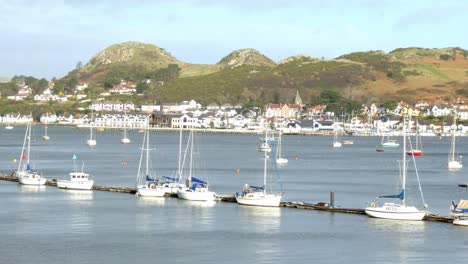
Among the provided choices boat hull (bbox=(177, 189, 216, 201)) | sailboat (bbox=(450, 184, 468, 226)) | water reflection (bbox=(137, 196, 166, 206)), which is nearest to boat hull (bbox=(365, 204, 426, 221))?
sailboat (bbox=(450, 184, 468, 226))

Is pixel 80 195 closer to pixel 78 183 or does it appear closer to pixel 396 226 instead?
pixel 78 183

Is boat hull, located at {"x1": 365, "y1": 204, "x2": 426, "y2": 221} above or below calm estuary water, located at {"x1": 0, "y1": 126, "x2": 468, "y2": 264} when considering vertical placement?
above

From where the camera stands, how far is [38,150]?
4451 inches

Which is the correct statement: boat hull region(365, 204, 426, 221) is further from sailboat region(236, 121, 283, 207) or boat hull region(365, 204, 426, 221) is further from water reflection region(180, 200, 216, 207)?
water reflection region(180, 200, 216, 207)

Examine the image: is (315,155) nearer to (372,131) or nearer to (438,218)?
(438,218)

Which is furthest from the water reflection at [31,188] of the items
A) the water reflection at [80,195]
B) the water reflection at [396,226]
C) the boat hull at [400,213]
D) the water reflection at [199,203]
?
the boat hull at [400,213]

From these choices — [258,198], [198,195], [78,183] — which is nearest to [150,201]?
[198,195]

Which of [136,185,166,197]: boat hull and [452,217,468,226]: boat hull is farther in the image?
[136,185,166,197]: boat hull

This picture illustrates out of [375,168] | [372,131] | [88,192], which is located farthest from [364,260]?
[372,131]

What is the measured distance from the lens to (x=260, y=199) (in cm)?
5047

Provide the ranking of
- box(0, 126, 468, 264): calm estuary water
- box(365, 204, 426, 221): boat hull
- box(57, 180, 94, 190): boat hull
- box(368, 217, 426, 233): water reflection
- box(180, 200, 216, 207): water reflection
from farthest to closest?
1. box(57, 180, 94, 190): boat hull
2. box(180, 200, 216, 207): water reflection
3. box(365, 204, 426, 221): boat hull
4. box(368, 217, 426, 233): water reflection
5. box(0, 126, 468, 264): calm estuary water

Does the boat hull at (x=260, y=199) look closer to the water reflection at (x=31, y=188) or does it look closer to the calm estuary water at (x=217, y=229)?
the calm estuary water at (x=217, y=229)

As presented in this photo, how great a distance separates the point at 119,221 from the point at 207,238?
21.3ft

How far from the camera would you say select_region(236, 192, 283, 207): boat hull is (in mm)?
50188
